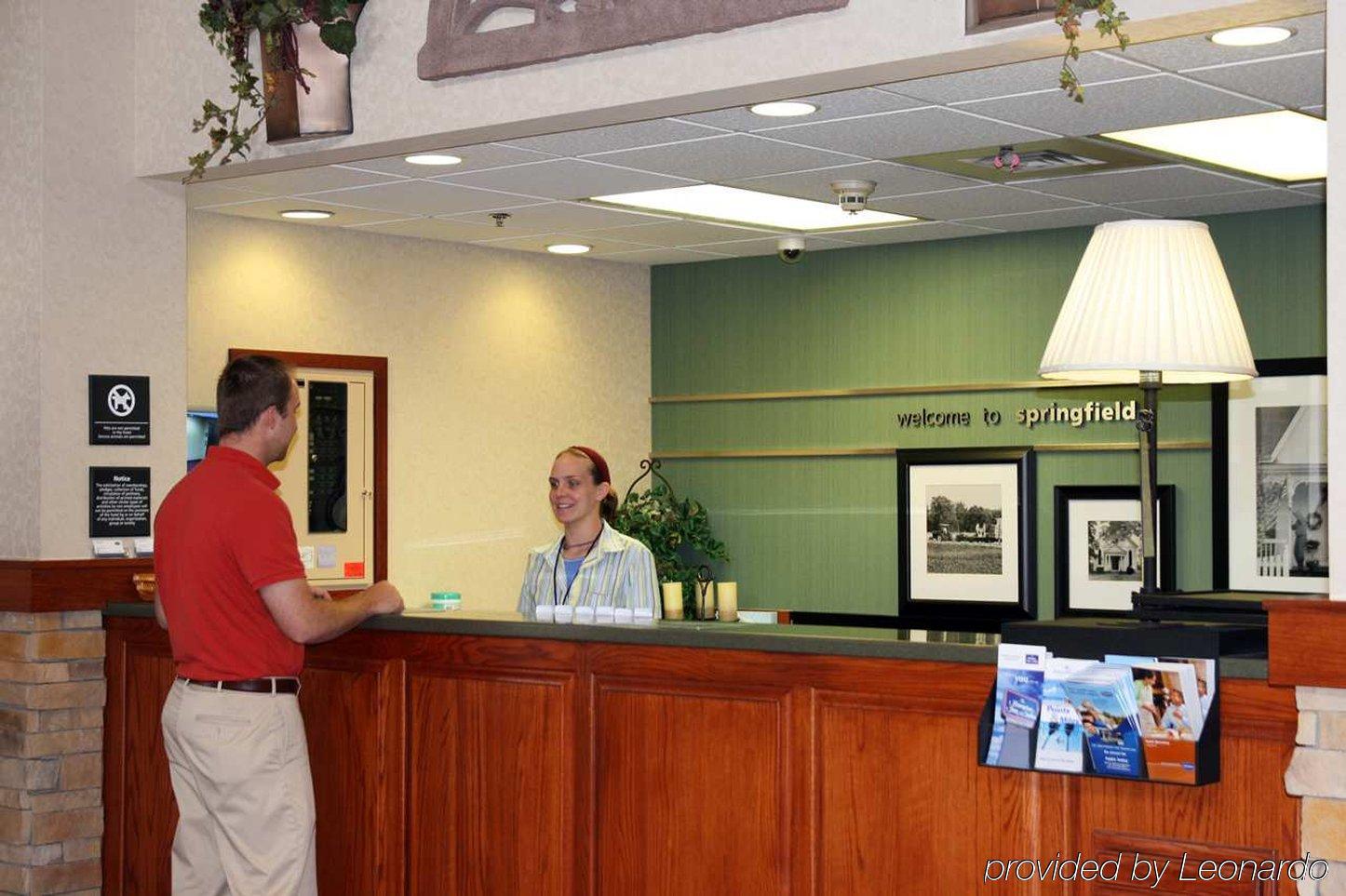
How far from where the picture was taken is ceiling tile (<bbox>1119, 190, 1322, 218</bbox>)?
6.93 metres

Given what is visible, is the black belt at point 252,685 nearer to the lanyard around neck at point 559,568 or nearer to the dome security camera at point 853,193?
the lanyard around neck at point 559,568

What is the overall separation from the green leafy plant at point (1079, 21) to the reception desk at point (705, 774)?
1.33m

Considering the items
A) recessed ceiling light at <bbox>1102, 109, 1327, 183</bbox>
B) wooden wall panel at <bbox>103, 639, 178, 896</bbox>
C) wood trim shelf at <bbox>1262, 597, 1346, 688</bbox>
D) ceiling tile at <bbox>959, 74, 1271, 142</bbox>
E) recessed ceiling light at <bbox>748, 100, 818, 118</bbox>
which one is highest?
recessed ceiling light at <bbox>1102, 109, 1327, 183</bbox>

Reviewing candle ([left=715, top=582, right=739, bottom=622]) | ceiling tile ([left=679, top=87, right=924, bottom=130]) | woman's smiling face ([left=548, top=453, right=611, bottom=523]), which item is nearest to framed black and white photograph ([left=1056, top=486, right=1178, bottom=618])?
candle ([left=715, top=582, right=739, bottom=622])

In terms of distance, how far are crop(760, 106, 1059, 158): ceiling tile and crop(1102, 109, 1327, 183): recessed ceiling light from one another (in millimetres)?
428

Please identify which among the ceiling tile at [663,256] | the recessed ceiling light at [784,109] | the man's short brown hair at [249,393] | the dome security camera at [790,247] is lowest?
the man's short brown hair at [249,393]

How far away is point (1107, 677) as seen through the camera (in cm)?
373

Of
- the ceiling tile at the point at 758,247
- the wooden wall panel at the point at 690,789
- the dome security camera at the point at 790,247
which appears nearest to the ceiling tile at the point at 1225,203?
the dome security camera at the point at 790,247

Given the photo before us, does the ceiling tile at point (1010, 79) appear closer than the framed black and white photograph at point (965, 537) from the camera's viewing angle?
Yes

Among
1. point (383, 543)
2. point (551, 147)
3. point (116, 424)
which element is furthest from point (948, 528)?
point (116, 424)

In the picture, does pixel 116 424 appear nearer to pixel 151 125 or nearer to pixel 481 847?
pixel 151 125

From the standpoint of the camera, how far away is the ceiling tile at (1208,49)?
4.35 m

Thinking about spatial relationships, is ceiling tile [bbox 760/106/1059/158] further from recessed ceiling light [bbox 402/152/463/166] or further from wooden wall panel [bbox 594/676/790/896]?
wooden wall panel [bbox 594/676/790/896]

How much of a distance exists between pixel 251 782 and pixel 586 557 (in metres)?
1.52
